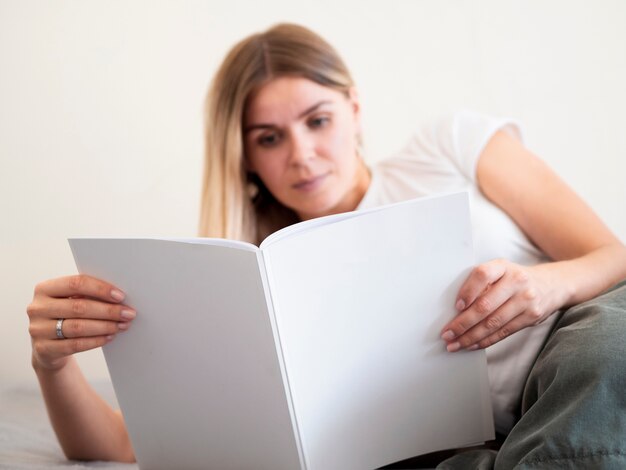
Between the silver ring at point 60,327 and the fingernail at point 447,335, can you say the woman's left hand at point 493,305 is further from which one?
the silver ring at point 60,327

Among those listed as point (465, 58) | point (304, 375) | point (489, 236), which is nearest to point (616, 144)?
point (465, 58)

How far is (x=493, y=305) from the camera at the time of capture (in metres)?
0.95

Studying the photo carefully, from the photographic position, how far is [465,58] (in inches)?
79.3

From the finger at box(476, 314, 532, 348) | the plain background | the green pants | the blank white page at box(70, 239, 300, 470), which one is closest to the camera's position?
the green pants

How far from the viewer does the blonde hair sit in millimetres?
1531

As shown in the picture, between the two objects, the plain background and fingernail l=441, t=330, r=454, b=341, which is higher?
the plain background

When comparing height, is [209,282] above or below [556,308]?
above

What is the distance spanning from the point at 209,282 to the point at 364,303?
0.72 feet

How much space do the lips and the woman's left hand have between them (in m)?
0.63

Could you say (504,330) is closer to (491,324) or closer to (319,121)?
(491,324)

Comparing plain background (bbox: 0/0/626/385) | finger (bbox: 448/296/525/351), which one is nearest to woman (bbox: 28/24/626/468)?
finger (bbox: 448/296/525/351)

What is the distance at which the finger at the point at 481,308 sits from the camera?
0.95 m

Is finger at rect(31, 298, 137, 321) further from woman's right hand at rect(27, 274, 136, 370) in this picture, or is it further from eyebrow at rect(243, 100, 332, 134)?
eyebrow at rect(243, 100, 332, 134)

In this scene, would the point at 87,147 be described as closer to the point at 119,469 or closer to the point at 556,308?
the point at 119,469
